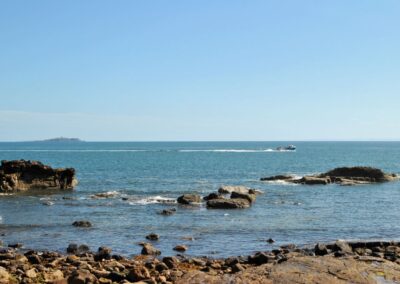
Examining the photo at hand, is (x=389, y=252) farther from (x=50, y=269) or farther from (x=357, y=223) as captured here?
(x=50, y=269)

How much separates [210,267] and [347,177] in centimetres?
6400

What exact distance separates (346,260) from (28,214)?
34.8 meters

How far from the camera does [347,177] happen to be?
86.5 meters

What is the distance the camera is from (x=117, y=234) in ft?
128

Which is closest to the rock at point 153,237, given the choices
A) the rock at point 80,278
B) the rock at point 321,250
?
the rock at point 321,250

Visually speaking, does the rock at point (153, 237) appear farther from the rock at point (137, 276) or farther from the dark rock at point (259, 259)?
the rock at point (137, 276)

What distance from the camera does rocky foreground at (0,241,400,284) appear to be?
19.7 meters

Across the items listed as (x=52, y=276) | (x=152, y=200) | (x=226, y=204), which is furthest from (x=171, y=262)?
(x=152, y=200)

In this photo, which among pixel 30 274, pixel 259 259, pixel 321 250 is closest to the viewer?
pixel 30 274

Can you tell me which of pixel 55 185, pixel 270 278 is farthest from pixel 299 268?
pixel 55 185

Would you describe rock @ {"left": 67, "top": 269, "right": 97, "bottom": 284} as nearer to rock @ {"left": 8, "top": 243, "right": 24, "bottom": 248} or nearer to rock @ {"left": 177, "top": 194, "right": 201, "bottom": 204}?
rock @ {"left": 8, "top": 243, "right": 24, "bottom": 248}

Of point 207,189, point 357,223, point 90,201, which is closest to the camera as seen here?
point 357,223

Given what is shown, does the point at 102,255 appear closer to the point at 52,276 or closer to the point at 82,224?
the point at 52,276

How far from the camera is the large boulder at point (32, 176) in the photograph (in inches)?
2800
